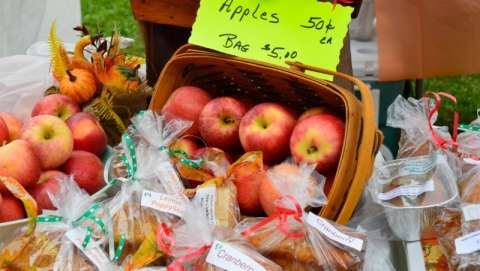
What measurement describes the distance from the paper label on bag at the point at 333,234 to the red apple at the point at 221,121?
0.30m

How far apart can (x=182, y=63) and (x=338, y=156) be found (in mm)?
355

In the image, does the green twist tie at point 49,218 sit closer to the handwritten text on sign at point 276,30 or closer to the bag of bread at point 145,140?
the bag of bread at point 145,140

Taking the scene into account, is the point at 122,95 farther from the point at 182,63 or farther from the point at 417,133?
the point at 417,133

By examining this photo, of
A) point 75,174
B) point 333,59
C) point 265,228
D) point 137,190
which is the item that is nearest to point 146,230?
point 137,190

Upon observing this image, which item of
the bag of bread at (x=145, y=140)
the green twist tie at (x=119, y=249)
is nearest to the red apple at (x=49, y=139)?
the bag of bread at (x=145, y=140)

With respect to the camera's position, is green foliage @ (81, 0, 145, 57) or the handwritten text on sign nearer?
the handwritten text on sign

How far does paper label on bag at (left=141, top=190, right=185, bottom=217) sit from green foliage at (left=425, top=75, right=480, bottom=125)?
222 centimetres

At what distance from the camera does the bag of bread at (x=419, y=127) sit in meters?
1.12

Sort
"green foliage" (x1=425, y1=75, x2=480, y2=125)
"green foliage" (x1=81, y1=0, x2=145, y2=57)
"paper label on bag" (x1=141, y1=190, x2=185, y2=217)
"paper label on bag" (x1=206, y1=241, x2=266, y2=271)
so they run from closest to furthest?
1. "paper label on bag" (x1=206, y1=241, x2=266, y2=271)
2. "paper label on bag" (x1=141, y1=190, x2=185, y2=217)
3. "green foliage" (x1=425, y1=75, x2=480, y2=125)
4. "green foliage" (x1=81, y1=0, x2=145, y2=57)

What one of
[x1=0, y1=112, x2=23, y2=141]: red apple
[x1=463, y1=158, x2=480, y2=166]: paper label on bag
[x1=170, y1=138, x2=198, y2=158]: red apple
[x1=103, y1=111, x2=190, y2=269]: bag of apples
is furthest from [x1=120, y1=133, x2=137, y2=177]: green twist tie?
[x1=463, y1=158, x2=480, y2=166]: paper label on bag

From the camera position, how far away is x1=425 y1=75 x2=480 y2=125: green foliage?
2928 millimetres

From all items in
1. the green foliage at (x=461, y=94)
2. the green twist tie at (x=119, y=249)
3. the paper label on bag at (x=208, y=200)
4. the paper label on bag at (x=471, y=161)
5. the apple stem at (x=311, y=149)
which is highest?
the apple stem at (x=311, y=149)

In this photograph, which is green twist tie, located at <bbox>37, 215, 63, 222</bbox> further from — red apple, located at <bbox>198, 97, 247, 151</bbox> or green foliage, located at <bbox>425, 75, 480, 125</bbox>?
green foliage, located at <bbox>425, 75, 480, 125</bbox>

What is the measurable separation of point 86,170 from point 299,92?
1.37ft
